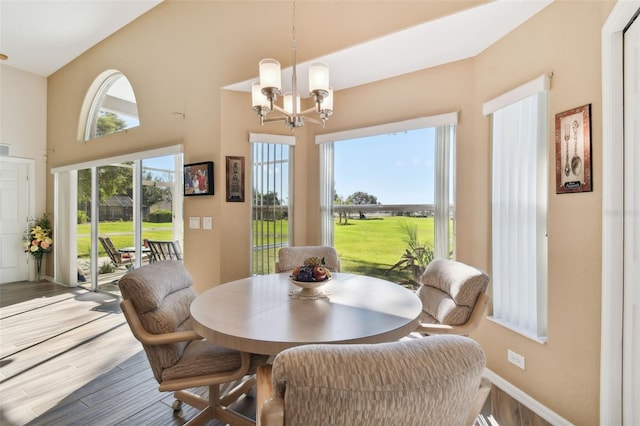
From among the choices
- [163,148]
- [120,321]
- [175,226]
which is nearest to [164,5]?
[163,148]

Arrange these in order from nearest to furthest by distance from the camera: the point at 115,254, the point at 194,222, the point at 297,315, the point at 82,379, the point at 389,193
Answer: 1. the point at 297,315
2. the point at 82,379
3. the point at 389,193
4. the point at 194,222
5. the point at 115,254

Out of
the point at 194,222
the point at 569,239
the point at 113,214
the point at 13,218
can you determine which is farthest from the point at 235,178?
the point at 13,218

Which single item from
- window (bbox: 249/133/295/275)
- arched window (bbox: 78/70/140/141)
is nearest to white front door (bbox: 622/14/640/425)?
window (bbox: 249/133/295/275)

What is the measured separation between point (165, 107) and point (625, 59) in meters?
4.20

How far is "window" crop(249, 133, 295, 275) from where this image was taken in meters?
3.42

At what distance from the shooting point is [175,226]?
423cm

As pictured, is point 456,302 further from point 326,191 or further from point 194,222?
point 194,222

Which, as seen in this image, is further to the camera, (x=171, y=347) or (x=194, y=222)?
(x=194, y=222)

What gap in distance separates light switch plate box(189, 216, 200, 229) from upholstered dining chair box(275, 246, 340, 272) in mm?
1264

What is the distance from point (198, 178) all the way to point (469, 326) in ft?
9.85

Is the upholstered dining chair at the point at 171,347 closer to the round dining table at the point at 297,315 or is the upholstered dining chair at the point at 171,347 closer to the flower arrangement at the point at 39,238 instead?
the round dining table at the point at 297,315

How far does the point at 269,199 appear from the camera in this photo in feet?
11.5

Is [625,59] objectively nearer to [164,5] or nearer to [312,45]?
[312,45]

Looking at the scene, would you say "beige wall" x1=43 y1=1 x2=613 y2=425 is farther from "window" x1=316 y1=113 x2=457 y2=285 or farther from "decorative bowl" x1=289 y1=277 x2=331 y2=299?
"decorative bowl" x1=289 y1=277 x2=331 y2=299
